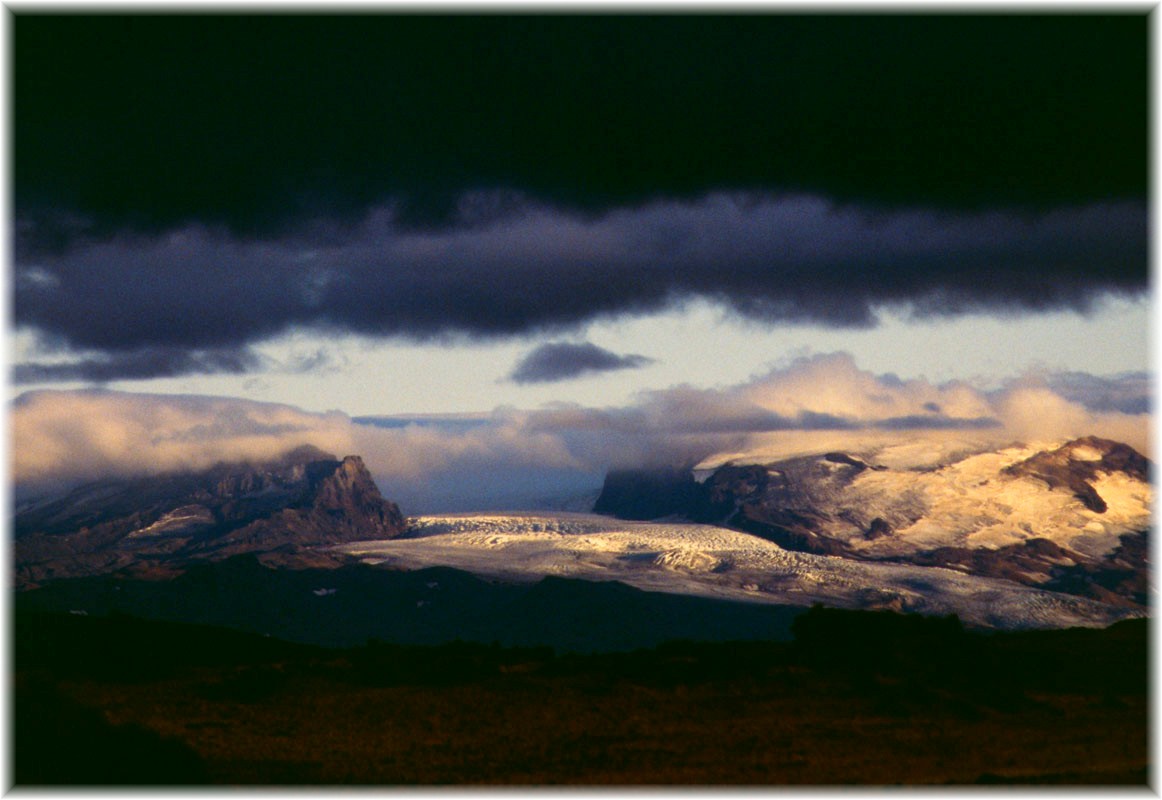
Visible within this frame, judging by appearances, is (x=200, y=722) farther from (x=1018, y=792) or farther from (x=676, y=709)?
(x=1018, y=792)

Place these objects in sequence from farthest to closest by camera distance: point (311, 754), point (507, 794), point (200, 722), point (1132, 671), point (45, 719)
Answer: point (1132, 671)
point (200, 722)
point (311, 754)
point (45, 719)
point (507, 794)

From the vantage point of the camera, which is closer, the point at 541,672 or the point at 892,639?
the point at 541,672

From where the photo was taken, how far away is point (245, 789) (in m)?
75.2

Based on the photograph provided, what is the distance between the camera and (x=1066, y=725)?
323ft

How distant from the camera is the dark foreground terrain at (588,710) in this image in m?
80.1

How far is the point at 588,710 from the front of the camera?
98.2 metres

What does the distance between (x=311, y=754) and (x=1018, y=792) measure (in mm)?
41266

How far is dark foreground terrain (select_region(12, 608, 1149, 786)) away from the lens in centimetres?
8006

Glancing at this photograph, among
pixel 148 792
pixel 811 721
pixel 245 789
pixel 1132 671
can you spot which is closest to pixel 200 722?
pixel 245 789

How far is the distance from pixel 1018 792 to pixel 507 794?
2543 centimetres

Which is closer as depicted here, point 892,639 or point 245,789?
point 245,789

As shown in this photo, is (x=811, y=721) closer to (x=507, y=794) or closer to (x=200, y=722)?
(x=507, y=794)

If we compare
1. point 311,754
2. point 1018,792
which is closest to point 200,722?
point 311,754

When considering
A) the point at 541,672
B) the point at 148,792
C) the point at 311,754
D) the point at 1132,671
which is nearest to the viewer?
the point at 148,792
